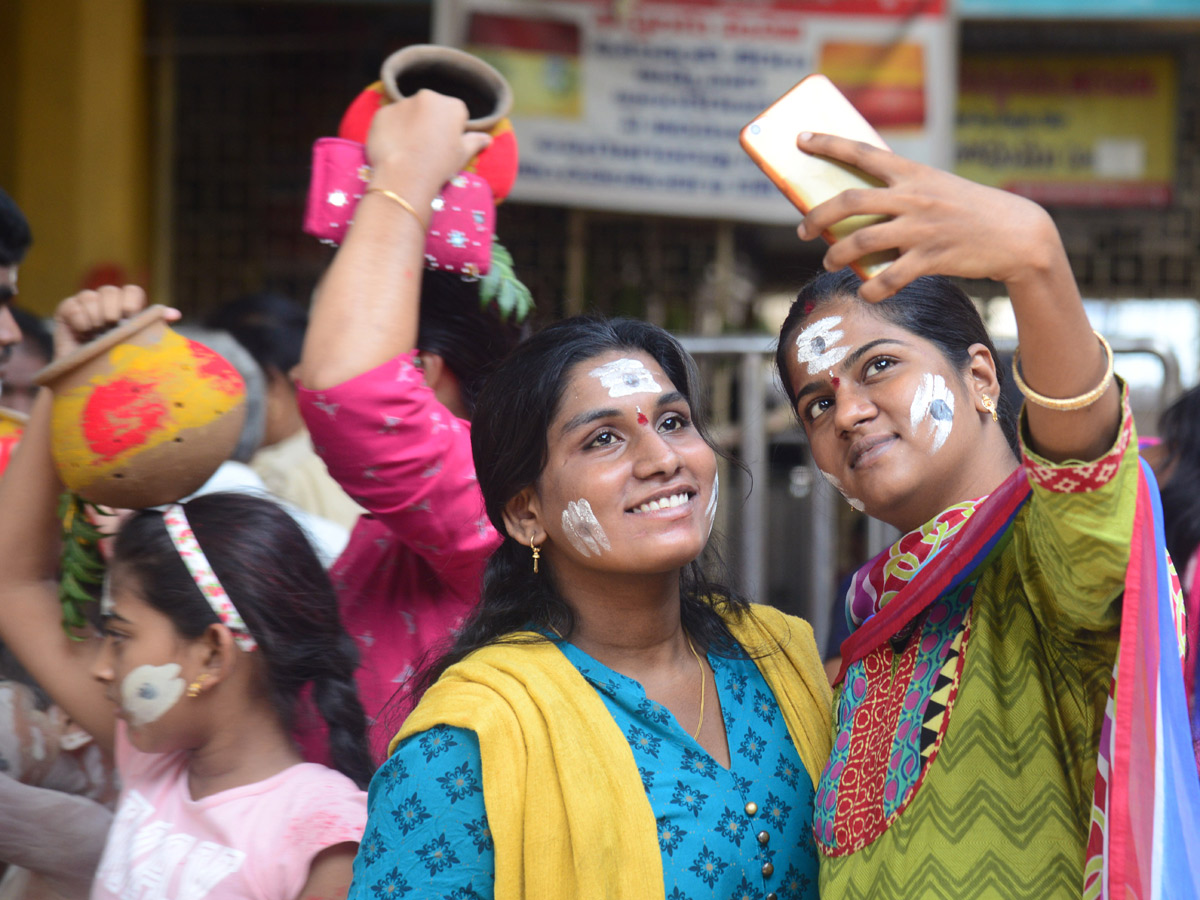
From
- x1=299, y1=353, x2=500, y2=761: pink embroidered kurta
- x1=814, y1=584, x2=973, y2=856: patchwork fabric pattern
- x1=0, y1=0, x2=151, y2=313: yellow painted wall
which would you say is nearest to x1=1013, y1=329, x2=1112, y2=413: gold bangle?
x1=814, y1=584, x2=973, y2=856: patchwork fabric pattern

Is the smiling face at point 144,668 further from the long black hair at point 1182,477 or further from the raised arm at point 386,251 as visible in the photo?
the long black hair at point 1182,477

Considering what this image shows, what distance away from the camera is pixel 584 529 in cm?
184

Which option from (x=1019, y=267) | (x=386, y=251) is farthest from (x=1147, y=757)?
(x=386, y=251)

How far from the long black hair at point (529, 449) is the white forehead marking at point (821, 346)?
0.21m

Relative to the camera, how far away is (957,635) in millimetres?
1693

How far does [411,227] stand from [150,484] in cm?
60

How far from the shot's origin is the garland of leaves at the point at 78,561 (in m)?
2.11

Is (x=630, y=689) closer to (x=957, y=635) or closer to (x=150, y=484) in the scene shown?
(x=957, y=635)

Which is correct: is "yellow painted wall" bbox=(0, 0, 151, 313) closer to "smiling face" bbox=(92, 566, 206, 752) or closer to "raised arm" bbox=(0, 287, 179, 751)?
"raised arm" bbox=(0, 287, 179, 751)

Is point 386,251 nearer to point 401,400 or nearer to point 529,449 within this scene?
point 401,400

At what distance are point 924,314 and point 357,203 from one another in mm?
981

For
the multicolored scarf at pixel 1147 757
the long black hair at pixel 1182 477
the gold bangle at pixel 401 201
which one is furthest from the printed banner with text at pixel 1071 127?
the multicolored scarf at pixel 1147 757

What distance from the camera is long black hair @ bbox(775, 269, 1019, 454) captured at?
6.31ft

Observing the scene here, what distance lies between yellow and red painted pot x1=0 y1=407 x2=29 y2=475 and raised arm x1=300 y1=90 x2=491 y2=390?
1045 millimetres
